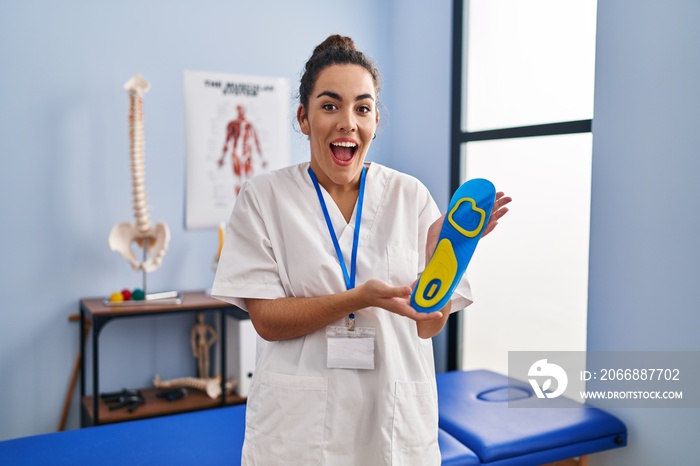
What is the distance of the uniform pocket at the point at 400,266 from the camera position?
1249 millimetres

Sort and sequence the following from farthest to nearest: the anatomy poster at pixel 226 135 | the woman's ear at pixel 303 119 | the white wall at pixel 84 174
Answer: the anatomy poster at pixel 226 135
the white wall at pixel 84 174
the woman's ear at pixel 303 119

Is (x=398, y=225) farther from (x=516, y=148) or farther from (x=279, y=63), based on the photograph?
(x=279, y=63)

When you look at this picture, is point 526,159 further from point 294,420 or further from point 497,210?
→ point 294,420

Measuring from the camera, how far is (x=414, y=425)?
1.23 metres

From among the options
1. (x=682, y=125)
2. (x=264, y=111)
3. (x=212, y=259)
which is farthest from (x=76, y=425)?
(x=682, y=125)

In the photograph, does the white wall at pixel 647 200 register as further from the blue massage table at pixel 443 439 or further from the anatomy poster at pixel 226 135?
the anatomy poster at pixel 226 135

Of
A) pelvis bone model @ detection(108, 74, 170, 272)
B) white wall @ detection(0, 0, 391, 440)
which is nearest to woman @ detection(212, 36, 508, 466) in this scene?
pelvis bone model @ detection(108, 74, 170, 272)

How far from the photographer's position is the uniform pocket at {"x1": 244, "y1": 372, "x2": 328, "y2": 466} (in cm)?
118

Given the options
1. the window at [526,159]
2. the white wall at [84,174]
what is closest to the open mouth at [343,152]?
the window at [526,159]

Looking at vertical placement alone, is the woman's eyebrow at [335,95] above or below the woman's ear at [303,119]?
above

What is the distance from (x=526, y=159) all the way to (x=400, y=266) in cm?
173

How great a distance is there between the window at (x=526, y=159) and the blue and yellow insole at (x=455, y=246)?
147cm

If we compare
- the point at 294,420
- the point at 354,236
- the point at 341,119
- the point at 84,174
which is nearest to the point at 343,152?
the point at 341,119

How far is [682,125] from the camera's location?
1.94 metres
